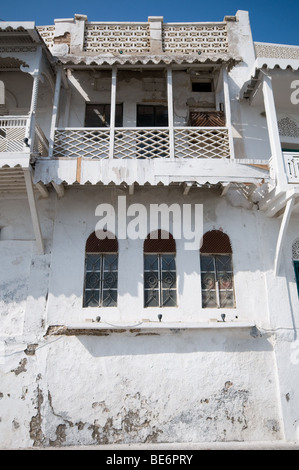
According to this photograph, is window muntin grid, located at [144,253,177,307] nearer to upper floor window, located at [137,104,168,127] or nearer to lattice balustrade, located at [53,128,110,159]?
lattice balustrade, located at [53,128,110,159]

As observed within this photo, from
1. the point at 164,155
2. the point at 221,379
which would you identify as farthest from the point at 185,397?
the point at 164,155

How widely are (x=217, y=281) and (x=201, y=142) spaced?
8.82 feet

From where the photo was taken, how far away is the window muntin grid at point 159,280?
696cm

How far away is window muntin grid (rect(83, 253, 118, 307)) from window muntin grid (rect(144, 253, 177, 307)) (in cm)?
61

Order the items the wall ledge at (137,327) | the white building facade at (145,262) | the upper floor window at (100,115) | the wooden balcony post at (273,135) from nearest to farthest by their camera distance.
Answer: the white building facade at (145,262)
the wall ledge at (137,327)
the wooden balcony post at (273,135)
the upper floor window at (100,115)

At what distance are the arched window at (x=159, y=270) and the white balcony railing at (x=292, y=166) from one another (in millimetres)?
2484

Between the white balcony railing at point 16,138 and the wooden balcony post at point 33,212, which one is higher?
the white balcony railing at point 16,138

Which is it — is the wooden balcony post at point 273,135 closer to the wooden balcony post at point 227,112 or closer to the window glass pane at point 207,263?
the wooden balcony post at point 227,112

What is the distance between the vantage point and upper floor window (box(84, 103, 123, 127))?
27.1 ft

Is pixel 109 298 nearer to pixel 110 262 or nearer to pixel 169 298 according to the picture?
pixel 110 262

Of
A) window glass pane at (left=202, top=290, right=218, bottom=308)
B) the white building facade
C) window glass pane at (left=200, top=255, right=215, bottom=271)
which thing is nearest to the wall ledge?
the white building facade

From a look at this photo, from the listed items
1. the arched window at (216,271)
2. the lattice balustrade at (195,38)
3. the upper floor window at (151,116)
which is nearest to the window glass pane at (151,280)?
the arched window at (216,271)

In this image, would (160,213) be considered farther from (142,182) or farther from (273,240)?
(273,240)

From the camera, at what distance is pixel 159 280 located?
7.09 meters
